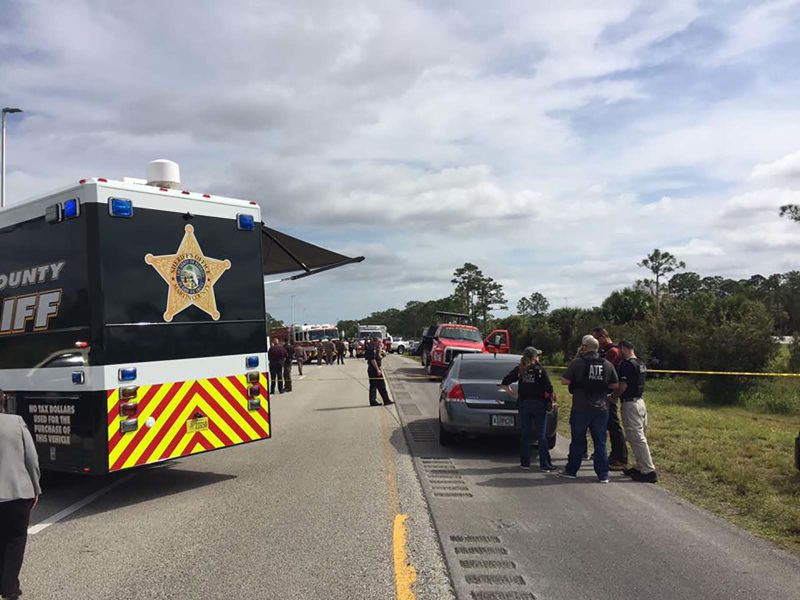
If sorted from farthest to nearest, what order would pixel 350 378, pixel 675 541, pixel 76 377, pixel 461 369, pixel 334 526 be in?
1. pixel 350 378
2. pixel 461 369
3. pixel 76 377
4. pixel 334 526
5. pixel 675 541

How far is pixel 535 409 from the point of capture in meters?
9.26

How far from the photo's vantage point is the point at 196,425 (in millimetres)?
7988

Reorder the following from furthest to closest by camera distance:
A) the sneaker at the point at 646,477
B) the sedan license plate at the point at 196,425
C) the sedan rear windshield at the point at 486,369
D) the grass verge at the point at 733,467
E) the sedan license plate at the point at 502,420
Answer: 1. the sedan rear windshield at the point at 486,369
2. the sedan license plate at the point at 502,420
3. the sneaker at the point at 646,477
4. the sedan license plate at the point at 196,425
5. the grass verge at the point at 733,467

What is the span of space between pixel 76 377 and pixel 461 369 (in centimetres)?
595

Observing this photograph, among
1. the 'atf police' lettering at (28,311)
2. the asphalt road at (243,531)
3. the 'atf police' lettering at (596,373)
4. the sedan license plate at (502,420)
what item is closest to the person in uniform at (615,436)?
the 'atf police' lettering at (596,373)

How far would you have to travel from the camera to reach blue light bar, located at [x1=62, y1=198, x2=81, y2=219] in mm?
7137

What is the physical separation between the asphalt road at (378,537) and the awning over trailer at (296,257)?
305 cm

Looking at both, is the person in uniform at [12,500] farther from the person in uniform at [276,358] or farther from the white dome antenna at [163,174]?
the person in uniform at [276,358]

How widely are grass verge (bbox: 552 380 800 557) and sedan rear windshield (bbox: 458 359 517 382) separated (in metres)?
2.29

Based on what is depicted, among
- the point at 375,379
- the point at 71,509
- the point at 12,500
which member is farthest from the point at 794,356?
the point at 12,500

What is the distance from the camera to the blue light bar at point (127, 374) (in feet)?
23.5

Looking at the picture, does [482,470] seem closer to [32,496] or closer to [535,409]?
[535,409]

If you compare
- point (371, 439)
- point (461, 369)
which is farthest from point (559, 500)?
point (371, 439)

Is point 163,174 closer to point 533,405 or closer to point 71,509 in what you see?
point 71,509
